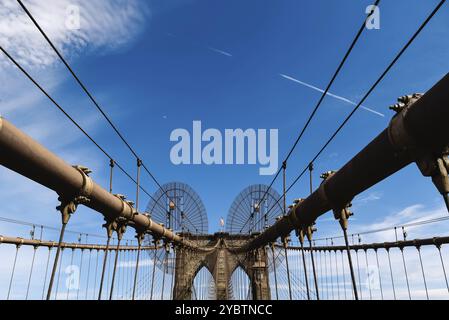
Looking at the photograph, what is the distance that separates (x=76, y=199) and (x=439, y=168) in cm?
855

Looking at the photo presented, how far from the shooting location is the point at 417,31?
5.88 metres

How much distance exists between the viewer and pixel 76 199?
373 inches

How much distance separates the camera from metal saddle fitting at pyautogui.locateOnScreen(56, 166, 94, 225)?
365 inches

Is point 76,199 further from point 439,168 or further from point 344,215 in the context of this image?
point 439,168

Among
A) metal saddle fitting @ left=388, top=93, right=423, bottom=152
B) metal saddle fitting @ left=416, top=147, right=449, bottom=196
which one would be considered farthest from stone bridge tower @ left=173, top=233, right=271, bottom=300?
metal saddle fitting @ left=416, top=147, right=449, bottom=196

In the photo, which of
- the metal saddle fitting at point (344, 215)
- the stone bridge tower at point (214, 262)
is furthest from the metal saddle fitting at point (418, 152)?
the stone bridge tower at point (214, 262)

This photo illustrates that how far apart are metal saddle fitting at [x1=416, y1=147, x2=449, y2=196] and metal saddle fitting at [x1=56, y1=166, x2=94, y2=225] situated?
26.7 ft

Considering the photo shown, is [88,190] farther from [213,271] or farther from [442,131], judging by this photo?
[213,271]

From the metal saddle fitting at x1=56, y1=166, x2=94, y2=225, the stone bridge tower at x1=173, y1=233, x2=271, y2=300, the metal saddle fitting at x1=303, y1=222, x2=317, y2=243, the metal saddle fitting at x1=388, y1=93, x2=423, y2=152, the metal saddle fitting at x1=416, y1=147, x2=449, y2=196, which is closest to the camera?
the metal saddle fitting at x1=416, y1=147, x2=449, y2=196

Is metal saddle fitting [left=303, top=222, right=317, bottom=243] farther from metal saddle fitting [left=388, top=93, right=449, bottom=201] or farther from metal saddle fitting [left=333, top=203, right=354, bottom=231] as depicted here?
metal saddle fitting [left=388, top=93, right=449, bottom=201]

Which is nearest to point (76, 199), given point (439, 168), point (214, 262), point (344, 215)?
point (344, 215)
